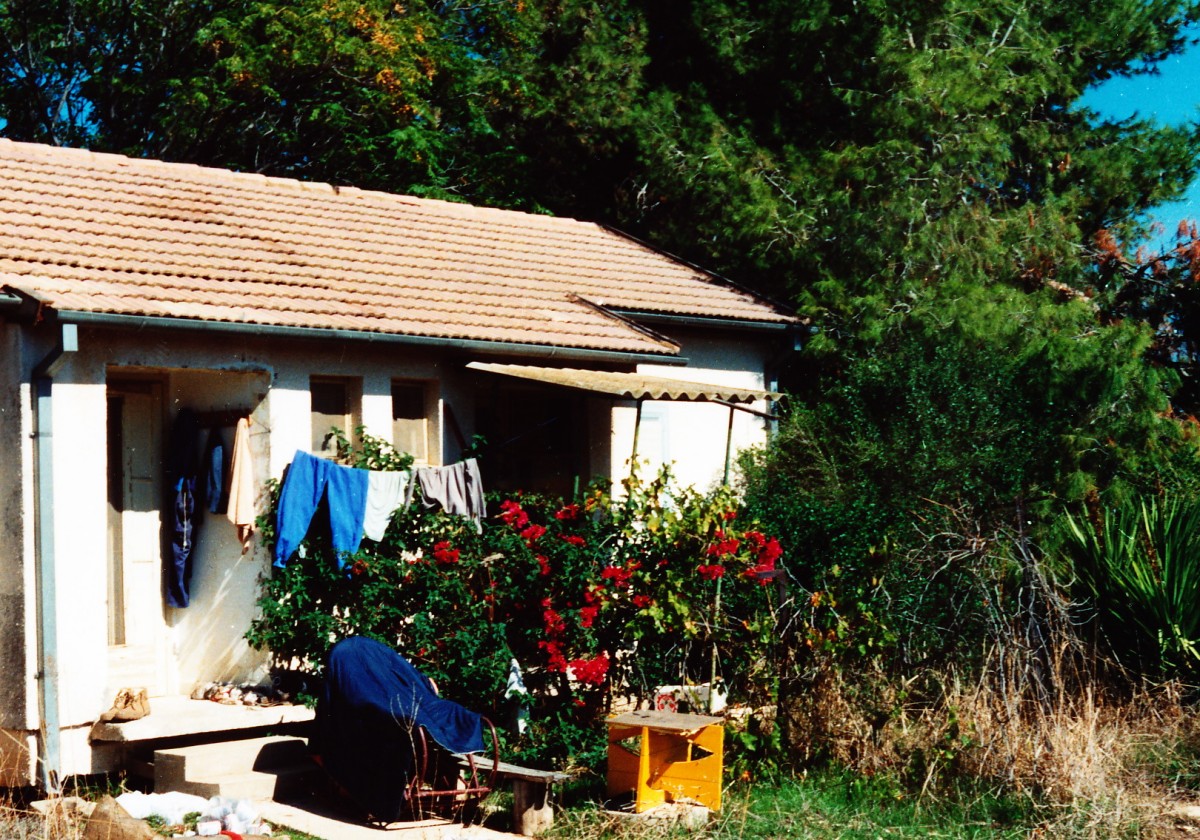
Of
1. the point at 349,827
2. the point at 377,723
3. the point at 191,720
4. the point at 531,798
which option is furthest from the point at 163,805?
the point at 531,798

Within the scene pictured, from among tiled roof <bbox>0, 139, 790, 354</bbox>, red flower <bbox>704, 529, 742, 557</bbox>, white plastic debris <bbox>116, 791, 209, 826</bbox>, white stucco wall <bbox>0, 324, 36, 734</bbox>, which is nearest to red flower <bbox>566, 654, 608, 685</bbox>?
red flower <bbox>704, 529, 742, 557</bbox>

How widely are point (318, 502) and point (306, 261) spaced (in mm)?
2723

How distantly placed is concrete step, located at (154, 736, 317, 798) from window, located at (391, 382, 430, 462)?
9.51 feet

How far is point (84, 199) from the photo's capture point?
11.4m

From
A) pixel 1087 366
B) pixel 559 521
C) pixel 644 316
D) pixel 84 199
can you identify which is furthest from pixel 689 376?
pixel 84 199

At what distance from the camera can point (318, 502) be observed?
397 inches

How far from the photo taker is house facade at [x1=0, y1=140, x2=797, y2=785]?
9039 mm

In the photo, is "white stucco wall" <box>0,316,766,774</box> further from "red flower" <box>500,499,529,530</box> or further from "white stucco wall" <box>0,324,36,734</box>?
"red flower" <box>500,499,529,530</box>

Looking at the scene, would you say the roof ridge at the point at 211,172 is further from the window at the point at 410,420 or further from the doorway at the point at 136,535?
the window at the point at 410,420

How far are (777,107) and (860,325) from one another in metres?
4.44

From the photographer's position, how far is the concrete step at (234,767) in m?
8.94

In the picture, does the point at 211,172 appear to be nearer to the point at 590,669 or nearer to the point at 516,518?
the point at 516,518

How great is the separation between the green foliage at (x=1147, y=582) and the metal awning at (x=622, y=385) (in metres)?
3.08

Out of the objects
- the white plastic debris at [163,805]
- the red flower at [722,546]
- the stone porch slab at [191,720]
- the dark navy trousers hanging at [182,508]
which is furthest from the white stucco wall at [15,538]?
the red flower at [722,546]
